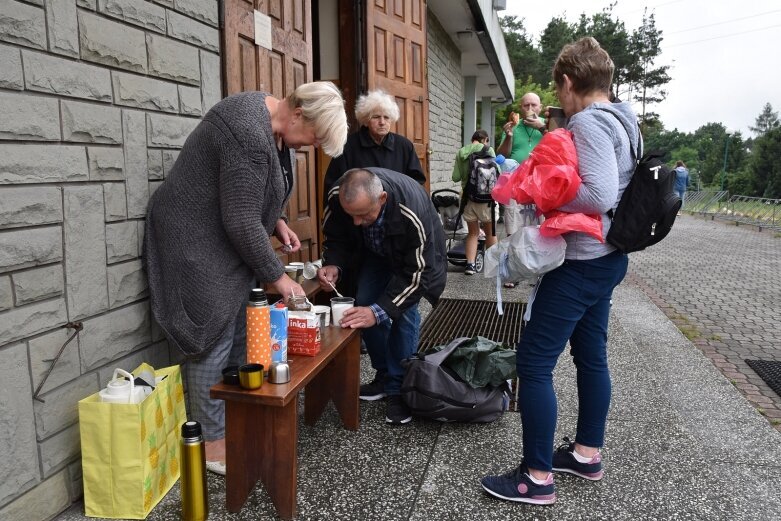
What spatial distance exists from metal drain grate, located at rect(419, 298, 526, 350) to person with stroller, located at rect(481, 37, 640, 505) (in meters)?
1.99

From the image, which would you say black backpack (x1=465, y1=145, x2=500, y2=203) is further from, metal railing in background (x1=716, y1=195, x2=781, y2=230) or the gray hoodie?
metal railing in background (x1=716, y1=195, x2=781, y2=230)

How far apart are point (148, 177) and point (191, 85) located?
567 mm

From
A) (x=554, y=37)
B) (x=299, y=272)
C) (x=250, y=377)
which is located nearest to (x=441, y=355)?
(x=299, y=272)

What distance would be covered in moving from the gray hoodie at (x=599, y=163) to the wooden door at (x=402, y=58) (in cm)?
324

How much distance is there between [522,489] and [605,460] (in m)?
0.61

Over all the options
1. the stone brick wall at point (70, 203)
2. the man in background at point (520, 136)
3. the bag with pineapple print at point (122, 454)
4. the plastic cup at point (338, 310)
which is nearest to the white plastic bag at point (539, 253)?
the plastic cup at point (338, 310)

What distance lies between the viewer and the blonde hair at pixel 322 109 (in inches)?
95.7

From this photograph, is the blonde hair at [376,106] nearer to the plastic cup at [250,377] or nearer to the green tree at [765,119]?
the plastic cup at [250,377]

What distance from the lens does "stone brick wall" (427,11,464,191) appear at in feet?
31.8

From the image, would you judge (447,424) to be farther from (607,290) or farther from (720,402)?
(720,402)

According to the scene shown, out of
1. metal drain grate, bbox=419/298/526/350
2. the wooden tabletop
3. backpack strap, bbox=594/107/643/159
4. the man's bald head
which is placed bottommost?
metal drain grate, bbox=419/298/526/350

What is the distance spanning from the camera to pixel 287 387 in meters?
2.13

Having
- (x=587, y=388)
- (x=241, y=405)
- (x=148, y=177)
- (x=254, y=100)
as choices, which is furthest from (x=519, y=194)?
(x=148, y=177)

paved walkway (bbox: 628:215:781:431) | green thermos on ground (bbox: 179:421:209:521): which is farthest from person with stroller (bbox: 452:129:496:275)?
green thermos on ground (bbox: 179:421:209:521)
